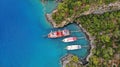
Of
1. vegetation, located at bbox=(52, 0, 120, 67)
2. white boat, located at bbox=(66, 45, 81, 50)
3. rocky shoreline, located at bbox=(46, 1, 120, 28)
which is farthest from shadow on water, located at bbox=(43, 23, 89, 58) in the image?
vegetation, located at bbox=(52, 0, 120, 67)

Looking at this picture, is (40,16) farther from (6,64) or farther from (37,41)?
(6,64)

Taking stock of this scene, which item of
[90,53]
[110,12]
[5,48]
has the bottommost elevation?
[90,53]

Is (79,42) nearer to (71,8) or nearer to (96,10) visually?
(71,8)

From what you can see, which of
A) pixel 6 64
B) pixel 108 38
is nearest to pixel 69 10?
pixel 108 38

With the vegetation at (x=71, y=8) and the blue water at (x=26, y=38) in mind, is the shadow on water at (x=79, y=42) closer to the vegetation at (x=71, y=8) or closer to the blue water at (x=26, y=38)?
the blue water at (x=26, y=38)

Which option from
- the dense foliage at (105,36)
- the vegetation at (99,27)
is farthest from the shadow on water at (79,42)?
the dense foliage at (105,36)
